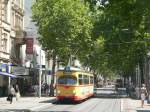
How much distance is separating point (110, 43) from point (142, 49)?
5.77 metres

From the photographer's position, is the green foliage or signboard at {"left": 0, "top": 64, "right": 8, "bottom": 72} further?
the green foliage

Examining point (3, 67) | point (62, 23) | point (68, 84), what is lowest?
point (68, 84)

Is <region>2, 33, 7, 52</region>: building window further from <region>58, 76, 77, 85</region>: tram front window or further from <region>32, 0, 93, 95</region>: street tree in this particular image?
<region>58, 76, 77, 85</region>: tram front window

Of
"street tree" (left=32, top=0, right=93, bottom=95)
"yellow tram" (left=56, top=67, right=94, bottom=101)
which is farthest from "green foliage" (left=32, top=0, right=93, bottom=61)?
"yellow tram" (left=56, top=67, right=94, bottom=101)

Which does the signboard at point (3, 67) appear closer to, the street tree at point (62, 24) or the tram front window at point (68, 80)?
the street tree at point (62, 24)

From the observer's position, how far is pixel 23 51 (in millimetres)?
69812

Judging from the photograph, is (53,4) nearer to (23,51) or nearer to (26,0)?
(23,51)

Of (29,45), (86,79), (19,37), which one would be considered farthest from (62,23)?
(86,79)

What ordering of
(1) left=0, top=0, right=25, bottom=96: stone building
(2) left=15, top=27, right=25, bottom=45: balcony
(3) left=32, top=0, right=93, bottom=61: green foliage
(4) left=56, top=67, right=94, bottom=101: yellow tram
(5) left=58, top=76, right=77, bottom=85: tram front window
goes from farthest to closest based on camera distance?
1. (2) left=15, top=27, right=25, bottom=45: balcony
2. (3) left=32, top=0, right=93, bottom=61: green foliage
3. (1) left=0, top=0, right=25, bottom=96: stone building
4. (5) left=58, top=76, right=77, bottom=85: tram front window
5. (4) left=56, top=67, right=94, bottom=101: yellow tram

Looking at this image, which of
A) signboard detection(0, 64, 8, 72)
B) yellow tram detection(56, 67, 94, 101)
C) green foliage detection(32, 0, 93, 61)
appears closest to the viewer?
yellow tram detection(56, 67, 94, 101)

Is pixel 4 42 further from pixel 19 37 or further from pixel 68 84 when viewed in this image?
pixel 68 84

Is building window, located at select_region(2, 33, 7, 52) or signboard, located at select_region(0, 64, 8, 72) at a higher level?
building window, located at select_region(2, 33, 7, 52)

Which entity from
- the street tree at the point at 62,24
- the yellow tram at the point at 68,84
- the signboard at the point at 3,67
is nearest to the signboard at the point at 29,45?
the street tree at the point at 62,24

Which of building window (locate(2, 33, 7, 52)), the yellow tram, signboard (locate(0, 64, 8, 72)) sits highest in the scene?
building window (locate(2, 33, 7, 52))
